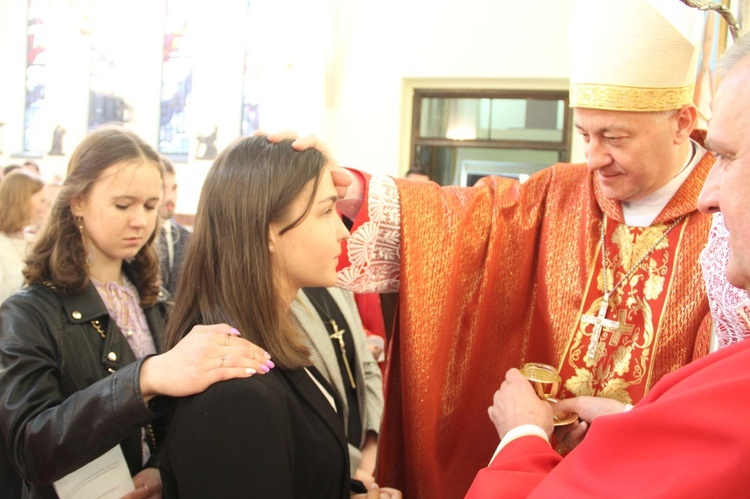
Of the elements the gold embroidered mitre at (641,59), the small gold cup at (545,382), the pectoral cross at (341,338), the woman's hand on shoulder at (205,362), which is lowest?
the pectoral cross at (341,338)

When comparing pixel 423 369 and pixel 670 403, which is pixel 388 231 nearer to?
pixel 423 369

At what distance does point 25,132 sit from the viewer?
421 inches

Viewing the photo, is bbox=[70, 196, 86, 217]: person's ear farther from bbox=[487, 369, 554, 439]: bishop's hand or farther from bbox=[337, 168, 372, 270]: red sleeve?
bbox=[487, 369, 554, 439]: bishop's hand

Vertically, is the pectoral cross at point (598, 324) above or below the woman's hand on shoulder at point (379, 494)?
above

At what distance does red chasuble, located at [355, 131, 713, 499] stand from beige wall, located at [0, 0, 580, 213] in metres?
5.98

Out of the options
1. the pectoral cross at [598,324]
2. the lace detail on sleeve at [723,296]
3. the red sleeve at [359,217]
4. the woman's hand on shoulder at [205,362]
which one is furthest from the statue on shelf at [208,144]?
the lace detail on sleeve at [723,296]

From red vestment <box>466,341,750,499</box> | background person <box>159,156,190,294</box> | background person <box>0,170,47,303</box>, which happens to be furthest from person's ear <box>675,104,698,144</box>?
background person <box>0,170,47,303</box>

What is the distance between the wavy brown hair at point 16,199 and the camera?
144 inches

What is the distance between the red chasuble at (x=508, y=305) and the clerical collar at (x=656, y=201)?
3 cm

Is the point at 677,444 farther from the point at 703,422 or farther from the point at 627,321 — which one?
the point at 627,321

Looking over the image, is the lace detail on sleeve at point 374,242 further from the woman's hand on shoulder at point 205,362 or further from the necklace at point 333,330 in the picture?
the woman's hand on shoulder at point 205,362

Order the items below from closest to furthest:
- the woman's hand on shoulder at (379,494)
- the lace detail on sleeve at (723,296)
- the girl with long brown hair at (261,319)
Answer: the girl with long brown hair at (261,319)
the lace detail on sleeve at (723,296)
the woman's hand on shoulder at (379,494)

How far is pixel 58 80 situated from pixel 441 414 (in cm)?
998

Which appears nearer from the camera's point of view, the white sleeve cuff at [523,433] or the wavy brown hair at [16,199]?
the white sleeve cuff at [523,433]
